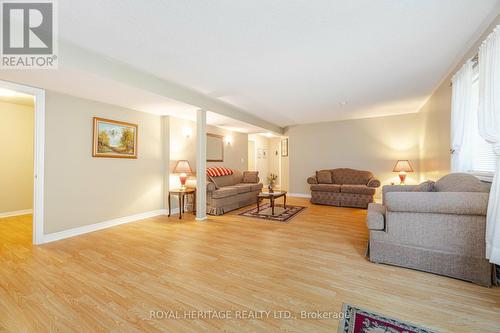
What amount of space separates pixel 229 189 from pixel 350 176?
11.9ft

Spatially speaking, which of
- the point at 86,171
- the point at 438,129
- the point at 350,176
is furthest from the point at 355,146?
the point at 86,171

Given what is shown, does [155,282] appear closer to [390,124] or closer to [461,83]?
[461,83]

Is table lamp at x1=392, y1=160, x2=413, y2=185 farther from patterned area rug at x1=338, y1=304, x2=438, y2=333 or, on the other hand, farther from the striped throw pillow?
patterned area rug at x1=338, y1=304, x2=438, y2=333

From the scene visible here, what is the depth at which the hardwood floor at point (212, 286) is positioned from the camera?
59.2 inches

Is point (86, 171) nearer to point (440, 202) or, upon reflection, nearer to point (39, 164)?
point (39, 164)

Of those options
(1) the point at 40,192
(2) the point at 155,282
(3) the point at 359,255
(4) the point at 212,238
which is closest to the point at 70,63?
(1) the point at 40,192

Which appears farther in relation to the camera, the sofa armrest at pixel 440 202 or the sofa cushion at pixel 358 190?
the sofa cushion at pixel 358 190

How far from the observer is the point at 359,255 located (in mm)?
2578

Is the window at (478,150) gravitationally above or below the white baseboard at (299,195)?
above

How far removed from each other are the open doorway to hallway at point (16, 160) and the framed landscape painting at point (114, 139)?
5.50ft

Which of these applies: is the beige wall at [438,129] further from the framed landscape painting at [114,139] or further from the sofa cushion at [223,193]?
the framed landscape painting at [114,139]

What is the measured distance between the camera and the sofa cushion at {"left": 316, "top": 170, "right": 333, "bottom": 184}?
20.4 ft

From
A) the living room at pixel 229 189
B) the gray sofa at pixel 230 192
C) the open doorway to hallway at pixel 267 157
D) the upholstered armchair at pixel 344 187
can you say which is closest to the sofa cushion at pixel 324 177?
the upholstered armchair at pixel 344 187

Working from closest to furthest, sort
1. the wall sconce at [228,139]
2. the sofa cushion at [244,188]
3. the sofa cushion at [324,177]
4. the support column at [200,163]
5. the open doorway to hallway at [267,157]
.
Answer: the support column at [200,163] → the sofa cushion at [244,188] → the sofa cushion at [324,177] → the wall sconce at [228,139] → the open doorway to hallway at [267,157]
